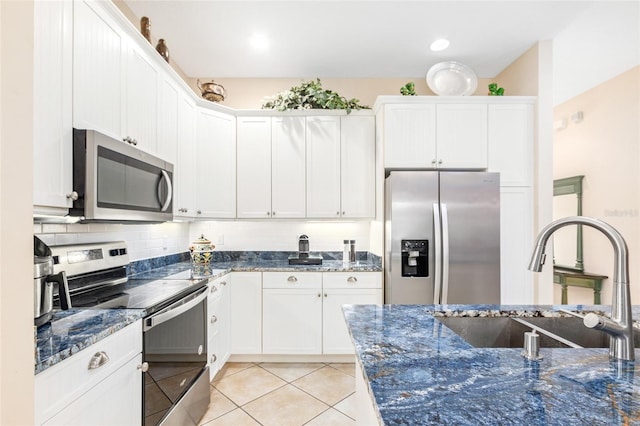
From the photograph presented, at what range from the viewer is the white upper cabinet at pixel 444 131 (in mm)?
2855

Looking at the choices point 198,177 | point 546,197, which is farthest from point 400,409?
point 546,197

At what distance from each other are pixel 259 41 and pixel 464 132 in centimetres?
200

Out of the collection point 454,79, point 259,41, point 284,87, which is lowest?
point 454,79

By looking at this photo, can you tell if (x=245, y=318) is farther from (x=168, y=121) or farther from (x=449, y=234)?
(x=449, y=234)

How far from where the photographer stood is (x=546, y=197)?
2.83 meters

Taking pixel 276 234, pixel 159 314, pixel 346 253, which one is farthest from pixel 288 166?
pixel 159 314

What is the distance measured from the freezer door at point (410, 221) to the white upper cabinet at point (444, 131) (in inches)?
11.6

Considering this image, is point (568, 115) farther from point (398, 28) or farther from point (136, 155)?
point (136, 155)

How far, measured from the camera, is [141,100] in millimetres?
2010

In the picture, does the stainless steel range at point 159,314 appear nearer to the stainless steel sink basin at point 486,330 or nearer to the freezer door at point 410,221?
the stainless steel sink basin at point 486,330

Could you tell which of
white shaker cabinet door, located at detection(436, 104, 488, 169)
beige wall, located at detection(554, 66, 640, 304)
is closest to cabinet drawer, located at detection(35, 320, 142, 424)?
white shaker cabinet door, located at detection(436, 104, 488, 169)

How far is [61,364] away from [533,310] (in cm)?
178

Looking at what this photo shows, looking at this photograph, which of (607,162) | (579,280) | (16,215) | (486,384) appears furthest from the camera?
(579,280)

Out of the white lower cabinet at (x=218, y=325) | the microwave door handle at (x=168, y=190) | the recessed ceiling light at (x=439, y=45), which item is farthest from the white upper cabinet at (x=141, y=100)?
the recessed ceiling light at (x=439, y=45)
